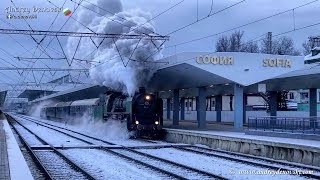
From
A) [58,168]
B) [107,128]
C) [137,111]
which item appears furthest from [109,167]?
[107,128]

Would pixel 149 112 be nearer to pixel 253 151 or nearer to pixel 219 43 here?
pixel 253 151

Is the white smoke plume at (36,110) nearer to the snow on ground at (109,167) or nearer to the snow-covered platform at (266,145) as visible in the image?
the snow-covered platform at (266,145)

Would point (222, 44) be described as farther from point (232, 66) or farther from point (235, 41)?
point (232, 66)

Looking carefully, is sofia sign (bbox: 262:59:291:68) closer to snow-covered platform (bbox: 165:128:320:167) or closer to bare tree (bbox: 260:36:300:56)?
snow-covered platform (bbox: 165:128:320:167)

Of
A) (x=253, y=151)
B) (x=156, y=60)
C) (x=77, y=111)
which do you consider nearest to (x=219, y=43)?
(x=77, y=111)

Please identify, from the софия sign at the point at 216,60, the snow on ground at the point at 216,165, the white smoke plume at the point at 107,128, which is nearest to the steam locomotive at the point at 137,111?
the white smoke plume at the point at 107,128

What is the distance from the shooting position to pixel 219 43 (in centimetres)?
7875

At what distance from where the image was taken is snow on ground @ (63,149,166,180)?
13.8 meters

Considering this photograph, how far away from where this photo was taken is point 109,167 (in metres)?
15.8

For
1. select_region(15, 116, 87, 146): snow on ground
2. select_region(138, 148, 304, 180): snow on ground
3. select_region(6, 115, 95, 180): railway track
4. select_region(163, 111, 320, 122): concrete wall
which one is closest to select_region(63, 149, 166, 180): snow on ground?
select_region(6, 115, 95, 180): railway track

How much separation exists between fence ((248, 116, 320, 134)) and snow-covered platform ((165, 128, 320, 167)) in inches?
35.3

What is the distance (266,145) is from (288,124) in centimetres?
498

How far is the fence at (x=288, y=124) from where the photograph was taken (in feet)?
75.6

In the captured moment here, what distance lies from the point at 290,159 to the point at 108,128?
53.5 ft
